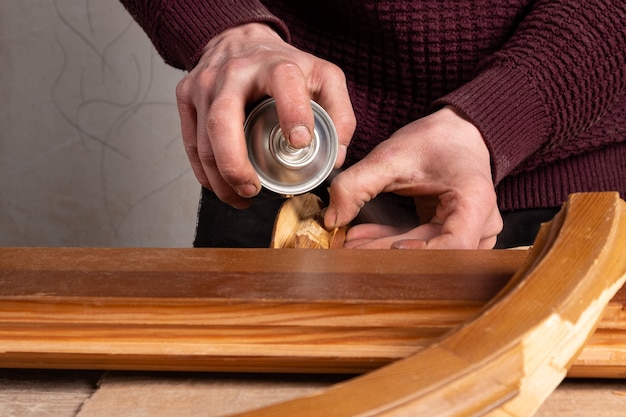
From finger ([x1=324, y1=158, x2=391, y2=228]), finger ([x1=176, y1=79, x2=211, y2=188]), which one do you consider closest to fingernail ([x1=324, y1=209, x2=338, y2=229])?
finger ([x1=324, y1=158, x2=391, y2=228])

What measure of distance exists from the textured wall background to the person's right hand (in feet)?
3.34

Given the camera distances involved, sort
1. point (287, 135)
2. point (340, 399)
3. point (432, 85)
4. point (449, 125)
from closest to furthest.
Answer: point (340, 399)
point (287, 135)
point (449, 125)
point (432, 85)

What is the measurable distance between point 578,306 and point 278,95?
32 centimetres

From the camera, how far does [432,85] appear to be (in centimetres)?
78

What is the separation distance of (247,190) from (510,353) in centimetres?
36

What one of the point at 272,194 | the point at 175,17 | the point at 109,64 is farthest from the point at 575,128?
the point at 109,64

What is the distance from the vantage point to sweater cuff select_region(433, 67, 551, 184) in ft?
2.17

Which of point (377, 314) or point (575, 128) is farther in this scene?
point (575, 128)

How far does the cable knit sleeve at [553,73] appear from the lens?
0.68 metres

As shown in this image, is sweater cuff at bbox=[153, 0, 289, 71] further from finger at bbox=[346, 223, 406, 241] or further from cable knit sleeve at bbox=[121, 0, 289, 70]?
finger at bbox=[346, 223, 406, 241]

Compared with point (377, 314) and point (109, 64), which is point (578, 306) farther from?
point (109, 64)

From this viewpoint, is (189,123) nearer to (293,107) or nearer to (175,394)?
(293,107)

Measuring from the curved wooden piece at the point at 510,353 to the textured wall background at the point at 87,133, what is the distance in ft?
4.79

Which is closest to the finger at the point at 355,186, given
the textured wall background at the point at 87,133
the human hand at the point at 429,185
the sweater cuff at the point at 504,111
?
the human hand at the point at 429,185
